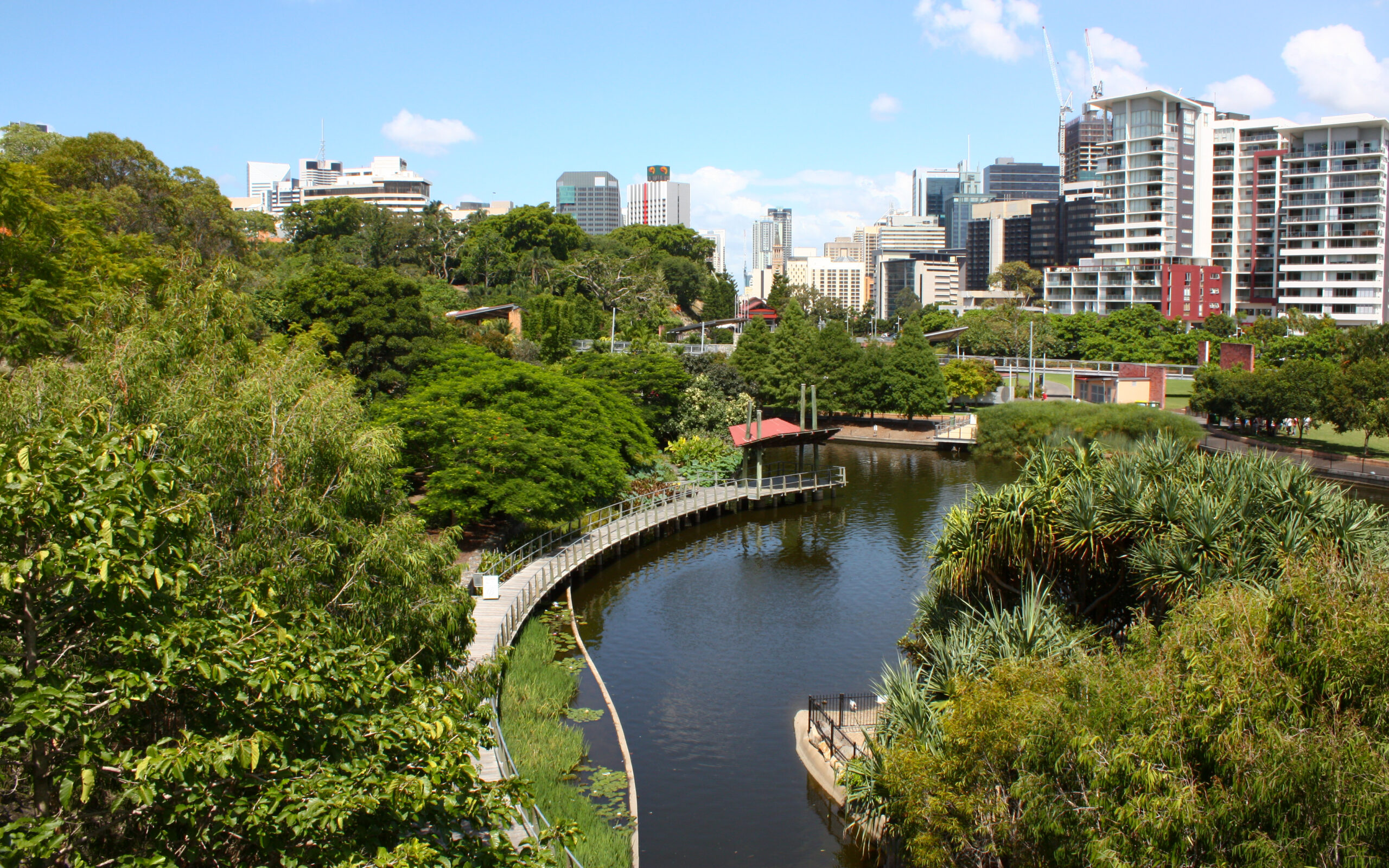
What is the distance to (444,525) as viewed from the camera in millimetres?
37438

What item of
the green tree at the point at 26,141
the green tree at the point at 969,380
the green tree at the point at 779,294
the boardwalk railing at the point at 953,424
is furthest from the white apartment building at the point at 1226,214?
the green tree at the point at 26,141

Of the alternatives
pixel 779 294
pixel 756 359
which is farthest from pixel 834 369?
pixel 779 294

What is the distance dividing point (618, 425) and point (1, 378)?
93.9ft

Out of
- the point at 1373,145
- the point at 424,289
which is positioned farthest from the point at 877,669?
the point at 1373,145

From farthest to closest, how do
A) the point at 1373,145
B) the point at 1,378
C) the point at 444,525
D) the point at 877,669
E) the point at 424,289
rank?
the point at 1373,145, the point at 424,289, the point at 444,525, the point at 877,669, the point at 1,378

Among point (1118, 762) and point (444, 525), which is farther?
point (444, 525)

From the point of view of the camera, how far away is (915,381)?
71.9 meters

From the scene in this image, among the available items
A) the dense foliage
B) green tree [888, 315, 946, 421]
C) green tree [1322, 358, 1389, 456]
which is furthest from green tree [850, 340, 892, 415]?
the dense foliage

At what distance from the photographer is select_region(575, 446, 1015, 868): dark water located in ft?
65.6

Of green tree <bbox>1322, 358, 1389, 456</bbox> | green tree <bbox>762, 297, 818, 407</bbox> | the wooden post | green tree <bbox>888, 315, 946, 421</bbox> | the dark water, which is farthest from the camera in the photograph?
green tree <bbox>888, 315, 946, 421</bbox>

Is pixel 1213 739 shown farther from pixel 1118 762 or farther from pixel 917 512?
pixel 917 512

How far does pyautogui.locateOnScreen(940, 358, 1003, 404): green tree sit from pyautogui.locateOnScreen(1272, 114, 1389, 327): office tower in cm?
5802

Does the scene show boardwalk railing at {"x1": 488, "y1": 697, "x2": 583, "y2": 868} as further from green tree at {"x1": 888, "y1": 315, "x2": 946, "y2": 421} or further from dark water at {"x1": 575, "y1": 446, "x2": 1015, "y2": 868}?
green tree at {"x1": 888, "y1": 315, "x2": 946, "y2": 421}

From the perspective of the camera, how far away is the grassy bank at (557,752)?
688 inches
